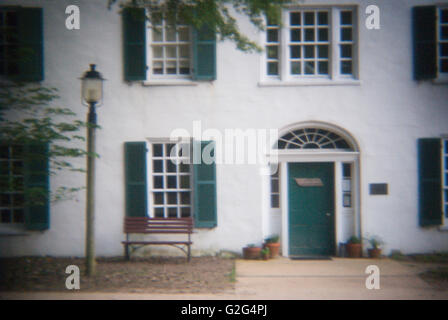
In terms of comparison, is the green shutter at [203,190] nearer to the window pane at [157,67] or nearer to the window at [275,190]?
the window at [275,190]

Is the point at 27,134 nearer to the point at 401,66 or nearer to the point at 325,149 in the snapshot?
the point at 325,149

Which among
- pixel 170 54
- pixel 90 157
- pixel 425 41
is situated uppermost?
pixel 425 41

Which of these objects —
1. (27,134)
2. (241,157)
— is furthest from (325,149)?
(27,134)

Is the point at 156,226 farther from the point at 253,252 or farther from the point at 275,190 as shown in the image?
the point at 275,190

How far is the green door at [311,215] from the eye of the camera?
355 inches

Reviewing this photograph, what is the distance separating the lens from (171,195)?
9008 mm

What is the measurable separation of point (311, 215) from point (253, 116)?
2.67 m

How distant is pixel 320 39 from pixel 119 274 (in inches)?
266

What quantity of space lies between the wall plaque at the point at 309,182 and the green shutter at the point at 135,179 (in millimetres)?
3540

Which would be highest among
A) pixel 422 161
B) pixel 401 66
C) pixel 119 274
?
pixel 401 66

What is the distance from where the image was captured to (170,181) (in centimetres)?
902

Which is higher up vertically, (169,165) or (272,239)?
(169,165)

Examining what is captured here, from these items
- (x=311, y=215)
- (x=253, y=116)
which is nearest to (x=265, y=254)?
(x=311, y=215)

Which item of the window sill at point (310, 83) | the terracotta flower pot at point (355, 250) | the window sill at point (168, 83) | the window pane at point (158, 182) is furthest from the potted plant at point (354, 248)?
the window sill at point (168, 83)
